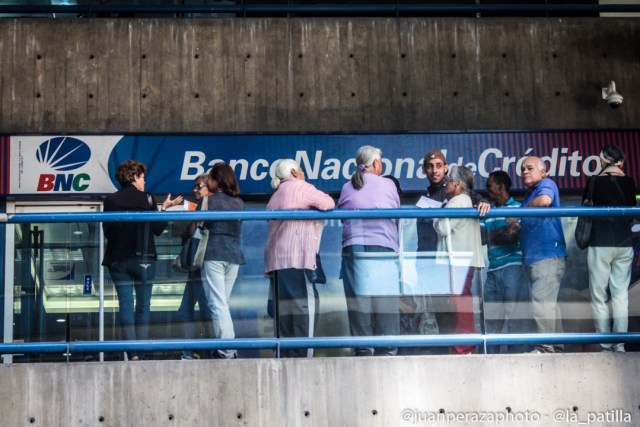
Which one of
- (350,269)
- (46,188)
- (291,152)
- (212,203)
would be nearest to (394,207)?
(350,269)

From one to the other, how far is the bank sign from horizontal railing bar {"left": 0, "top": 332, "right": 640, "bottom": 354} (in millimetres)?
6212

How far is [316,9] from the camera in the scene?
50.9 ft

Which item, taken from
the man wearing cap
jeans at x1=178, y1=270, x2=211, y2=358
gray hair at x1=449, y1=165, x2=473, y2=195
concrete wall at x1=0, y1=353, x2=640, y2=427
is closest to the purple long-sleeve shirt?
gray hair at x1=449, y1=165, x2=473, y2=195

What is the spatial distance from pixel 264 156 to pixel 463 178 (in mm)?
5772

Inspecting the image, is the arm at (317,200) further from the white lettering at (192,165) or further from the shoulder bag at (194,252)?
the white lettering at (192,165)

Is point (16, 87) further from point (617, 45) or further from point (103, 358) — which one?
point (617, 45)

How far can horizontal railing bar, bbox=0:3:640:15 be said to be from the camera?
15.4m

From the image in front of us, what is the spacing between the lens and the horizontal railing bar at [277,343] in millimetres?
8891

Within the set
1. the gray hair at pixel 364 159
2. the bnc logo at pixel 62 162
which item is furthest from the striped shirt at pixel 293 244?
the bnc logo at pixel 62 162

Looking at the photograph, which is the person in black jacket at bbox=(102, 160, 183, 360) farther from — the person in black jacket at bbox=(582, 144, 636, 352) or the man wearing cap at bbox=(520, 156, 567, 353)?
the person in black jacket at bbox=(582, 144, 636, 352)

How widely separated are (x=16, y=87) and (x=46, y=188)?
143 centimetres

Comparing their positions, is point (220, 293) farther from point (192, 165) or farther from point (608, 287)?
point (192, 165)

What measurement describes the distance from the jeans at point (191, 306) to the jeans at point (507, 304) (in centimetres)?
223

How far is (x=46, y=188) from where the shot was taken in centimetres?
1498
